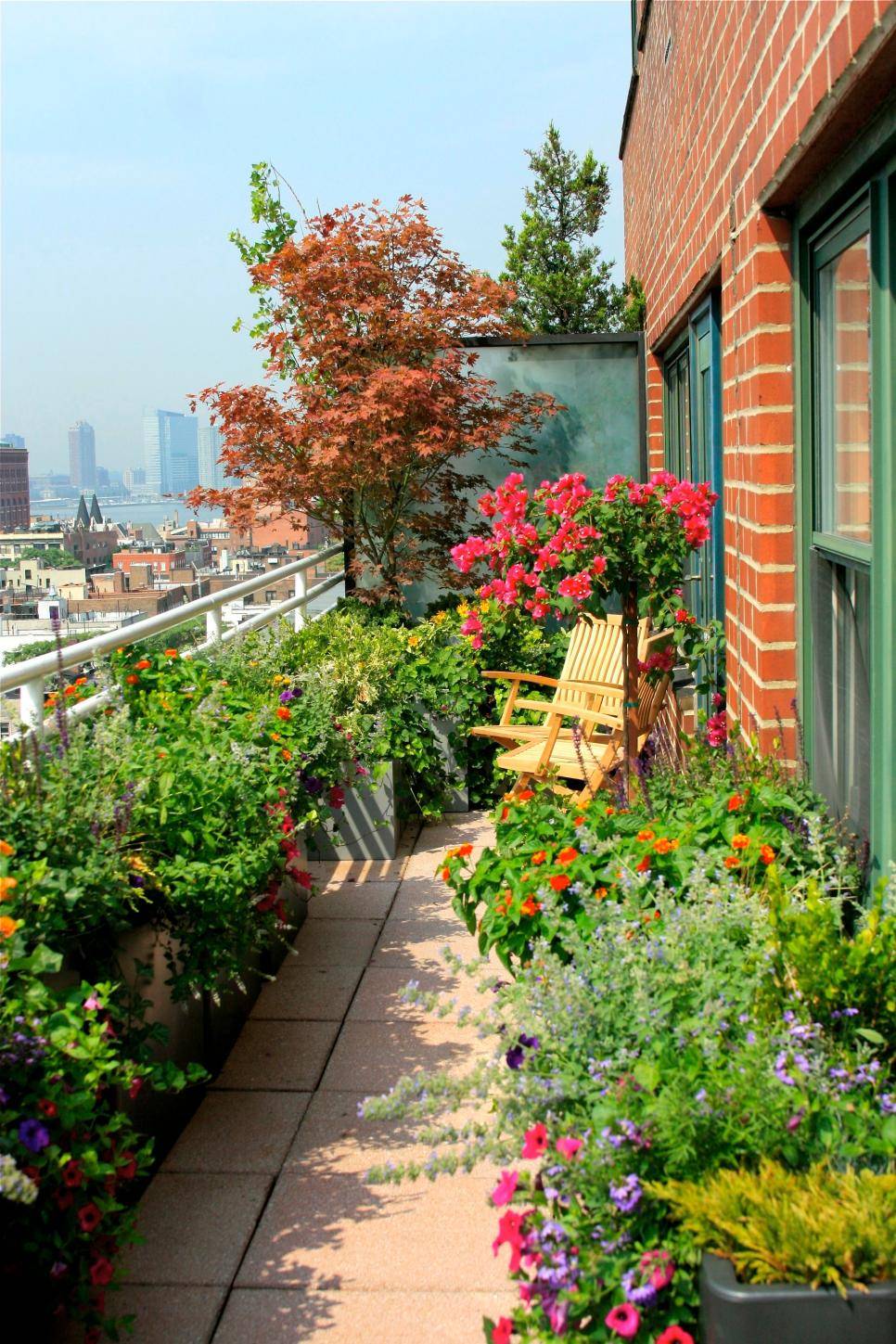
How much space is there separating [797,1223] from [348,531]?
23.2 feet

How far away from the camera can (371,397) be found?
741 cm

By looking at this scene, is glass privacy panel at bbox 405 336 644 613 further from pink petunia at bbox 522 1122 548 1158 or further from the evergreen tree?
pink petunia at bbox 522 1122 548 1158

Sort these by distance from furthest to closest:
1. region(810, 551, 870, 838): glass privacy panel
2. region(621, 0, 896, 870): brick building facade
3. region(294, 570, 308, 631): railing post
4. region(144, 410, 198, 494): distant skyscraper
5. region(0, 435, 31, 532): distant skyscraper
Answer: region(144, 410, 198, 494): distant skyscraper < region(0, 435, 31, 532): distant skyscraper < region(294, 570, 308, 631): railing post < region(810, 551, 870, 838): glass privacy panel < region(621, 0, 896, 870): brick building facade

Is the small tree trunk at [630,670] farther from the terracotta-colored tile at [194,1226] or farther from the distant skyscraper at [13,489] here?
the distant skyscraper at [13,489]

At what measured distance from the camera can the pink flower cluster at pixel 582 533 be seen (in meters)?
4.13

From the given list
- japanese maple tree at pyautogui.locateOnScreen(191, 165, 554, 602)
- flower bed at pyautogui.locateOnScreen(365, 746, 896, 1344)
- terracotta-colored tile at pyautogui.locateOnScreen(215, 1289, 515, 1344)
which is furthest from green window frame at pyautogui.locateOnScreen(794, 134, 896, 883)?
japanese maple tree at pyautogui.locateOnScreen(191, 165, 554, 602)

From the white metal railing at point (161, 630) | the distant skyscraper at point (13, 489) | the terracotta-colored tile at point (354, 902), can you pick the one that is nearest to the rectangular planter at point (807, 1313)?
the white metal railing at point (161, 630)

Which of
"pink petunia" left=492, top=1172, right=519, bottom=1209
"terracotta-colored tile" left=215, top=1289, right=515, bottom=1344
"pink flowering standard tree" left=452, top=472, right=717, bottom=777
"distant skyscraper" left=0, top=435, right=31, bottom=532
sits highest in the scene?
"distant skyscraper" left=0, top=435, right=31, bottom=532

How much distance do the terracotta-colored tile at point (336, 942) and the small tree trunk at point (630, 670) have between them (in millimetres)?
1117

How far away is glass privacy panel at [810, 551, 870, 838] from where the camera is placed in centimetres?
275

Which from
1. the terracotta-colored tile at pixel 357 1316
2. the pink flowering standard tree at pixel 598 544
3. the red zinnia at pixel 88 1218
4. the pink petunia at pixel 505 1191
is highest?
the pink flowering standard tree at pixel 598 544

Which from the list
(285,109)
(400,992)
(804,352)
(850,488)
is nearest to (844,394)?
(850,488)

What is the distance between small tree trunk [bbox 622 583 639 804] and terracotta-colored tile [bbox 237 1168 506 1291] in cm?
171

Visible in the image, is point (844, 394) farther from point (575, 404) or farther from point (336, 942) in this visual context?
point (575, 404)
